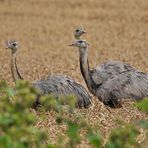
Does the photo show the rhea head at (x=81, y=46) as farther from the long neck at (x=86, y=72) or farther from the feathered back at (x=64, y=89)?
the feathered back at (x=64, y=89)

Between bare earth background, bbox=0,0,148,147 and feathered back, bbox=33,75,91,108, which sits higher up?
feathered back, bbox=33,75,91,108

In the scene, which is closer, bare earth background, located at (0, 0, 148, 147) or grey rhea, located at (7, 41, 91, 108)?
grey rhea, located at (7, 41, 91, 108)

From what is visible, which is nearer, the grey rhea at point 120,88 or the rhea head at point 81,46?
the grey rhea at point 120,88

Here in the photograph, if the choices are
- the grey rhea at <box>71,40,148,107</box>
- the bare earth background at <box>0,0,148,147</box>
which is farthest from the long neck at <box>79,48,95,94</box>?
the bare earth background at <box>0,0,148,147</box>

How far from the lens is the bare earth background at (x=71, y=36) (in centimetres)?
920

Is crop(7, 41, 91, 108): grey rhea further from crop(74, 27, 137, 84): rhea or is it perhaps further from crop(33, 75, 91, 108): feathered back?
crop(74, 27, 137, 84): rhea

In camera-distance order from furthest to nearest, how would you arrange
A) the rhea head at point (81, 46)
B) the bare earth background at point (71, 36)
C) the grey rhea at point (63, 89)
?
the rhea head at point (81, 46) → the bare earth background at point (71, 36) → the grey rhea at point (63, 89)

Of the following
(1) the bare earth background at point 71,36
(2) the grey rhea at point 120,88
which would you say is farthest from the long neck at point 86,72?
(1) the bare earth background at point 71,36

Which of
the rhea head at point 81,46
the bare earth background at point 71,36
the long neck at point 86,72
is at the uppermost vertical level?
the rhea head at point 81,46

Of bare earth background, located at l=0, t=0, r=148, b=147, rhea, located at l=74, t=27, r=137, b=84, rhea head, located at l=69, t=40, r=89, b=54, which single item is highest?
rhea head, located at l=69, t=40, r=89, b=54

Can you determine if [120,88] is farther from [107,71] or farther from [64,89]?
[107,71]

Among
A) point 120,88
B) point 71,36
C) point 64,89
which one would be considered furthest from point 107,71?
point 71,36

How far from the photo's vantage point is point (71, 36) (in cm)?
2000

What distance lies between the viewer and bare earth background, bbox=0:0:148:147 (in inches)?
362
